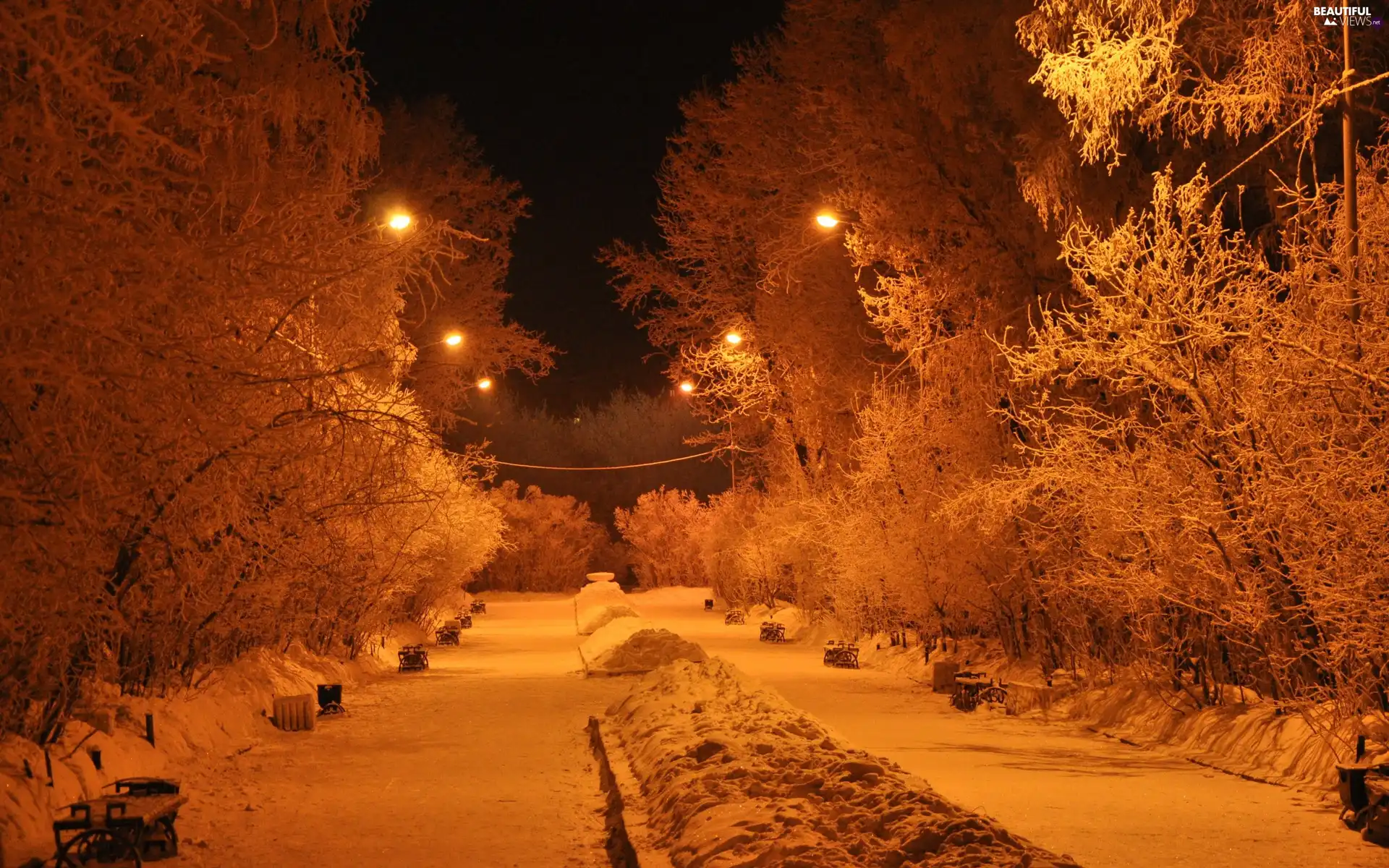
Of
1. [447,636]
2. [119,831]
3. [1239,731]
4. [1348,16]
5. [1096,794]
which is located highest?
[1348,16]

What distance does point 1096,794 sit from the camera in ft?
36.7

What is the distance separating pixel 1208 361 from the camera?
12.4m

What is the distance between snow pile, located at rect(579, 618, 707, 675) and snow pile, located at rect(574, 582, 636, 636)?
8083 millimetres

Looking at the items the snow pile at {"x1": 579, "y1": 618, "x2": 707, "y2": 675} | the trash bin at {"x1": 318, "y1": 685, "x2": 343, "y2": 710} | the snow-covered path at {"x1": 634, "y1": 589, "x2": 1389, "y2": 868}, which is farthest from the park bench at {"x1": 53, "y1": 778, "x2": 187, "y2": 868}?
the snow pile at {"x1": 579, "y1": 618, "x2": 707, "y2": 675}

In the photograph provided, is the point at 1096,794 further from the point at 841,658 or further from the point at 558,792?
the point at 841,658

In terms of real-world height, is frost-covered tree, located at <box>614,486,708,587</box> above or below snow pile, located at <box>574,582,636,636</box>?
above

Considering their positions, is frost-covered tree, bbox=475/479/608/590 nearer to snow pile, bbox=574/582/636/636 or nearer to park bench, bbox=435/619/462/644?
snow pile, bbox=574/582/636/636

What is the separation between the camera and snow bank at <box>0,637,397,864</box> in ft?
29.7

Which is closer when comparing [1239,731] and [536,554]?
[1239,731]

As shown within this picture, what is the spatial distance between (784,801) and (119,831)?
4474mm

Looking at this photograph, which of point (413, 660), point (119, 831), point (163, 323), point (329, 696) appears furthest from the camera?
point (413, 660)

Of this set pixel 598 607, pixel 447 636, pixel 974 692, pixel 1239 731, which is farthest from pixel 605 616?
pixel 1239 731

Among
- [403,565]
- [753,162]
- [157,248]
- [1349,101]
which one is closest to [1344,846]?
[1349,101]

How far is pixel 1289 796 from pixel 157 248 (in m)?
9.97
